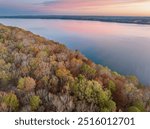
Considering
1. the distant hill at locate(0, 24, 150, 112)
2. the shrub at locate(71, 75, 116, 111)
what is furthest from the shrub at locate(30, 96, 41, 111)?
the shrub at locate(71, 75, 116, 111)

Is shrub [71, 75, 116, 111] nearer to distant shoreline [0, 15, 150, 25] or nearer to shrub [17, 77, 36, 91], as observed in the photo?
shrub [17, 77, 36, 91]

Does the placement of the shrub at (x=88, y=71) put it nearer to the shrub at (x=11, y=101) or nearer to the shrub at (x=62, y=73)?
the shrub at (x=62, y=73)

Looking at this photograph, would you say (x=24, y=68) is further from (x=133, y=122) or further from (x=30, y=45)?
(x=133, y=122)

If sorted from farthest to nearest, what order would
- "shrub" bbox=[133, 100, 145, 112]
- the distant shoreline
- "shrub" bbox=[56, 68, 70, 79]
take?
the distant shoreline, "shrub" bbox=[56, 68, 70, 79], "shrub" bbox=[133, 100, 145, 112]

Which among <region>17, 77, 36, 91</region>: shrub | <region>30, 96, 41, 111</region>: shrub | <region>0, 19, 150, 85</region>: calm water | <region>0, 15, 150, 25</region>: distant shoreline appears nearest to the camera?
<region>30, 96, 41, 111</region>: shrub

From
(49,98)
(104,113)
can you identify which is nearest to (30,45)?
(49,98)

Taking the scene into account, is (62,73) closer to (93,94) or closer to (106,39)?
(93,94)
